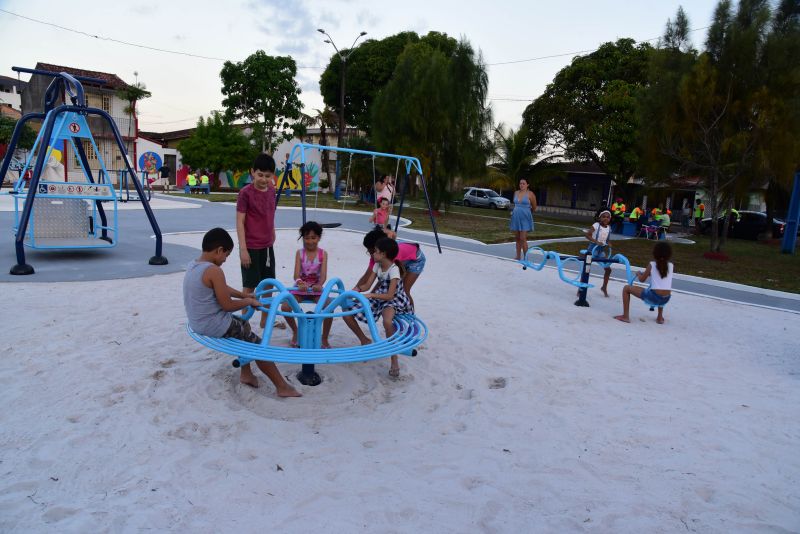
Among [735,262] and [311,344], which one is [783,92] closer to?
[735,262]

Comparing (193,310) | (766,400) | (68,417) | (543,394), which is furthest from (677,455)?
(68,417)

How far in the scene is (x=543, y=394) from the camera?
4238 mm

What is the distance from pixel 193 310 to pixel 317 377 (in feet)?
3.60

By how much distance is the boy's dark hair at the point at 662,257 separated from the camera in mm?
6527

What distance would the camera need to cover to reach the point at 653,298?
6742mm

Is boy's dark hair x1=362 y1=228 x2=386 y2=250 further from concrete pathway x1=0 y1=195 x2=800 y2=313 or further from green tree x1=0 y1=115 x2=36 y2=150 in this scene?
green tree x1=0 y1=115 x2=36 y2=150

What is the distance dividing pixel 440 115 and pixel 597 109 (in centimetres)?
1030

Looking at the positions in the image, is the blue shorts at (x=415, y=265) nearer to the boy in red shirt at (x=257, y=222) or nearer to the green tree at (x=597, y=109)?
the boy in red shirt at (x=257, y=222)

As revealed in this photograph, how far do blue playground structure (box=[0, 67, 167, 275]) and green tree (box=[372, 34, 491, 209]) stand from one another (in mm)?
14002

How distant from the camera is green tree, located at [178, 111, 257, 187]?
3738 centimetres

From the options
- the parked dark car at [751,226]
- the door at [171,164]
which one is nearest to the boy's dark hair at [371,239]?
the parked dark car at [751,226]

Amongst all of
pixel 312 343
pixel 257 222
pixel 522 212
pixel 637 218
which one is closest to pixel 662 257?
pixel 522 212

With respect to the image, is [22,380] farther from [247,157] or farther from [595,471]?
[247,157]

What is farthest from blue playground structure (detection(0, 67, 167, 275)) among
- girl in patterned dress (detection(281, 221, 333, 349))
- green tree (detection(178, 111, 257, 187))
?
green tree (detection(178, 111, 257, 187))
